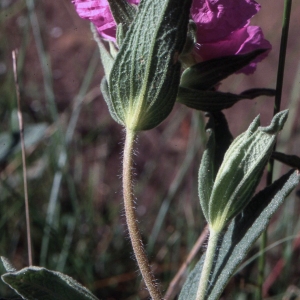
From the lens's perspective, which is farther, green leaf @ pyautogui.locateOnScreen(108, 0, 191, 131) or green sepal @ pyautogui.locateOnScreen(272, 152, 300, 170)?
green sepal @ pyautogui.locateOnScreen(272, 152, 300, 170)

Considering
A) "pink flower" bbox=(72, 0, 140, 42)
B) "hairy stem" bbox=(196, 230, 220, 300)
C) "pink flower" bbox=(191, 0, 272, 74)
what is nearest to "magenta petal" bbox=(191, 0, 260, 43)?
"pink flower" bbox=(191, 0, 272, 74)

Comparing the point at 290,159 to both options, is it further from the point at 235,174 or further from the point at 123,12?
the point at 123,12

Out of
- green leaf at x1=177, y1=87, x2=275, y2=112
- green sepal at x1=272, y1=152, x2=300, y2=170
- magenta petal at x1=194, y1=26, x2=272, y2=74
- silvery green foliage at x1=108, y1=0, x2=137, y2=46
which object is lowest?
green sepal at x1=272, y1=152, x2=300, y2=170

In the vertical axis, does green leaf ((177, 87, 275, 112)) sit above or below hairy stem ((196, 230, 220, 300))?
above

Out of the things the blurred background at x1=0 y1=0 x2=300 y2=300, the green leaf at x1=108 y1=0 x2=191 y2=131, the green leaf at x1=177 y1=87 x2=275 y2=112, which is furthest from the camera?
the blurred background at x1=0 y1=0 x2=300 y2=300

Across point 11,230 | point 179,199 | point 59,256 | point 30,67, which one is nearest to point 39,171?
point 11,230

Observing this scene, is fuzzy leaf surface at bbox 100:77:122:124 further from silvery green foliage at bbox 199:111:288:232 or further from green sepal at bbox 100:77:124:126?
silvery green foliage at bbox 199:111:288:232
